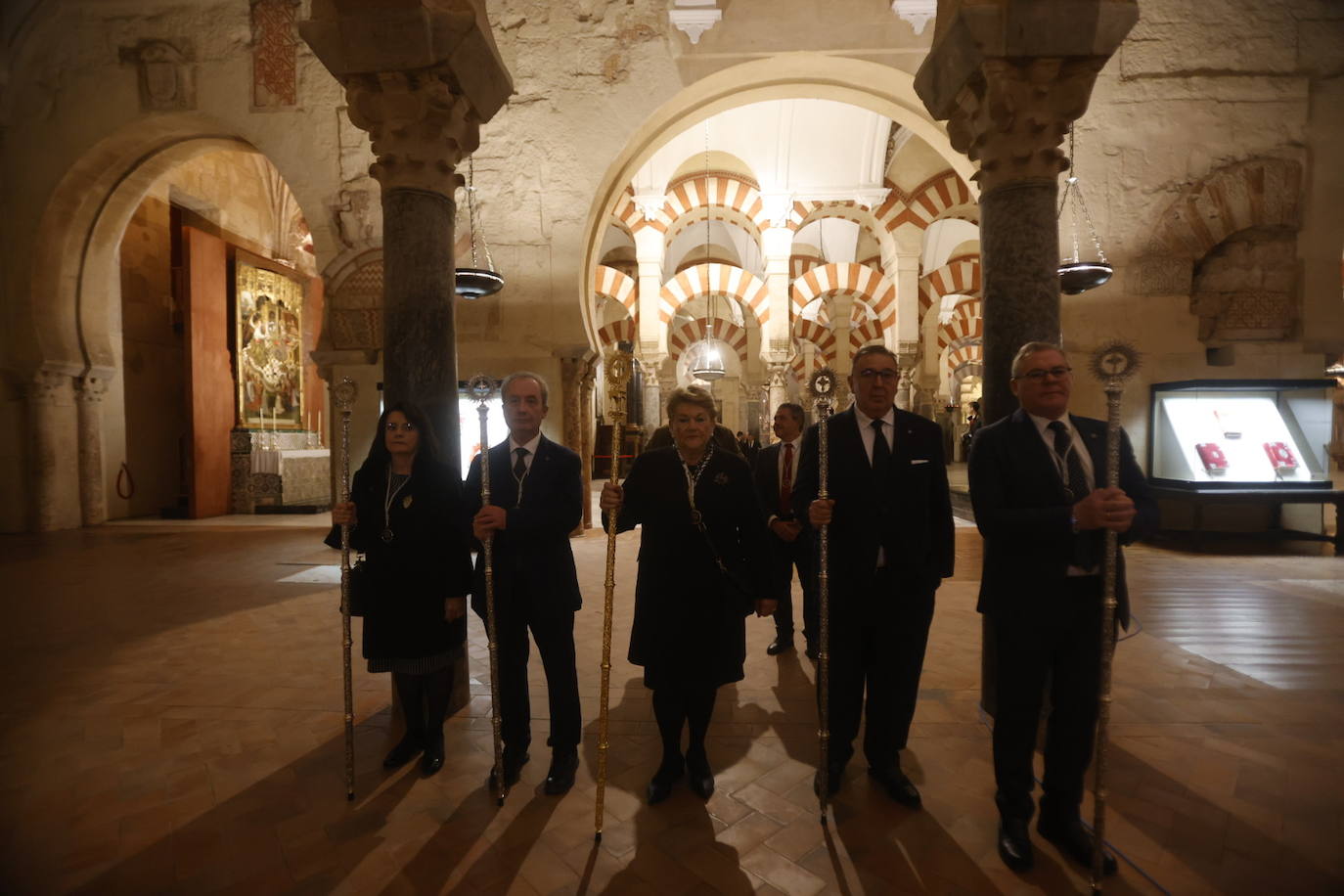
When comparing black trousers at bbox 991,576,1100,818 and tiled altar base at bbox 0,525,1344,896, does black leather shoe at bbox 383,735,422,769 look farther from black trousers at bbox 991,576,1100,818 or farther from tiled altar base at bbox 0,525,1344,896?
black trousers at bbox 991,576,1100,818

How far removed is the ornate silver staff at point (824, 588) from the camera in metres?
2.22

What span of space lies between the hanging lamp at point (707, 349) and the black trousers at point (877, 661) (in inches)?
431

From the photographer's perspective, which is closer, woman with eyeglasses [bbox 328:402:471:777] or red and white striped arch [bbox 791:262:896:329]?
woman with eyeglasses [bbox 328:402:471:777]

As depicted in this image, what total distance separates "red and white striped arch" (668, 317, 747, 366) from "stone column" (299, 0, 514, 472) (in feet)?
53.3

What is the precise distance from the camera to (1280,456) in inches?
272

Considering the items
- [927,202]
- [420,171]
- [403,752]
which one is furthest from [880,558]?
[927,202]

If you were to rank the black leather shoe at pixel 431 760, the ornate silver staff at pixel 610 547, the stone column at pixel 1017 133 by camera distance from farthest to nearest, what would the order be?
the stone column at pixel 1017 133 < the black leather shoe at pixel 431 760 < the ornate silver staff at pixel 610 547

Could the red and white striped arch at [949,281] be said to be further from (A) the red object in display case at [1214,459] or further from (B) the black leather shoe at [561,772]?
(B) the black leather shoe at [561,772]

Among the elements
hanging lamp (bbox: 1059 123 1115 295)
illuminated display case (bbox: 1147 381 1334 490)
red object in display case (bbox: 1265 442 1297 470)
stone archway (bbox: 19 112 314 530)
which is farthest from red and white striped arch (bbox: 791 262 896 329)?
stone archway (bbox: 19 112 314 530)

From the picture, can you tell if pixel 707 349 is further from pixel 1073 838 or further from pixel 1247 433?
pixel 1073 838

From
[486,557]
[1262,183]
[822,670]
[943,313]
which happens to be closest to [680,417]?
[486,557]

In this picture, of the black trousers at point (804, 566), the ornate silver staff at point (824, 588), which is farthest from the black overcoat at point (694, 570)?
the black trousers at point (804, 566)

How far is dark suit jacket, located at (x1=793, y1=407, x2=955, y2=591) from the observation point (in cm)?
229

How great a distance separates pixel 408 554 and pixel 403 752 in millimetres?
859
